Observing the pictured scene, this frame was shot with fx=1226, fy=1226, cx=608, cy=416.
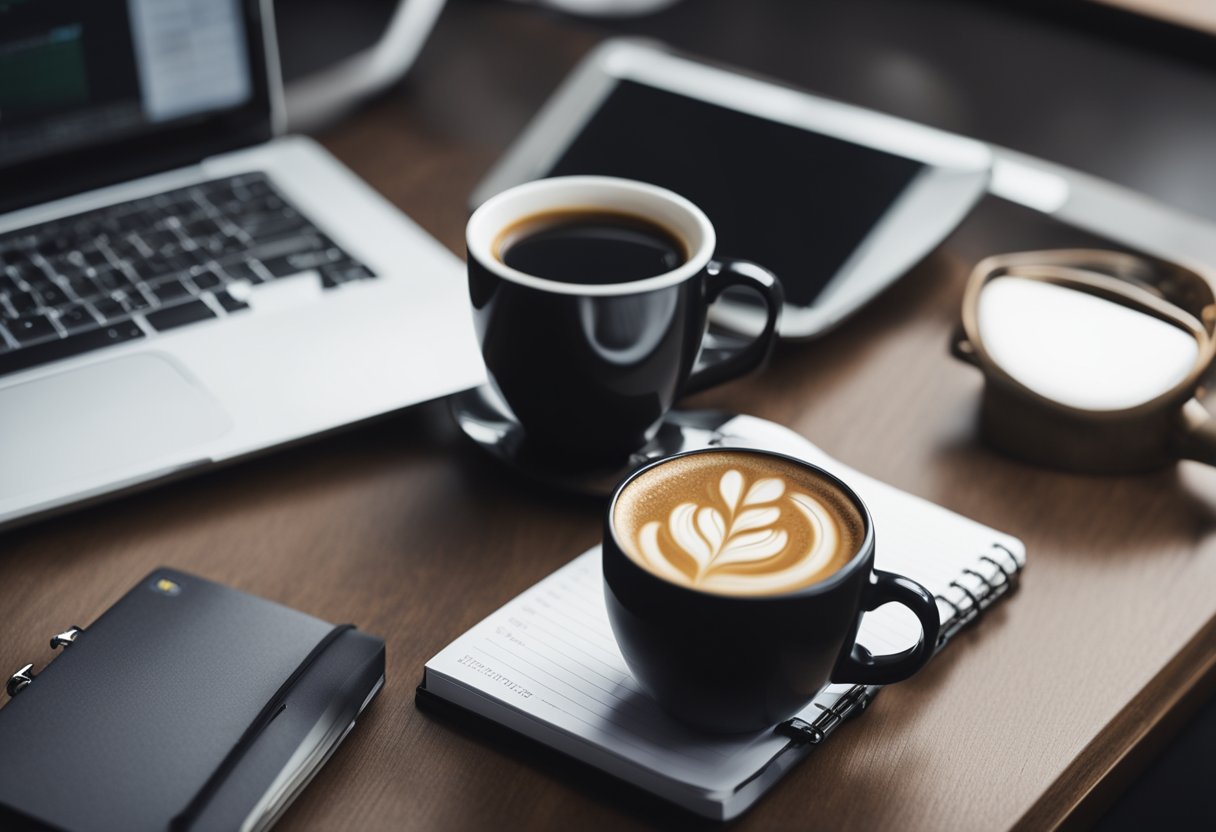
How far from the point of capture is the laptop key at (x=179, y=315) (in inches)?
25.4

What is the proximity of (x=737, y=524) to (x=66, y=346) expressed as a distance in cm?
37

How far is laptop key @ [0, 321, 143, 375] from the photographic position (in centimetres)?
60

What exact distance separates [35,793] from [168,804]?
0.04m

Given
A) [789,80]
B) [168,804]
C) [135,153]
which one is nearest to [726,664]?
[168,804]

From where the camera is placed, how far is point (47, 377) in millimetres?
599

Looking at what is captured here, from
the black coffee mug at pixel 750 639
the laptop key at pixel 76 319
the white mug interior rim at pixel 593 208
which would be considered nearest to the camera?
the black coffee mug at pixel 750 639

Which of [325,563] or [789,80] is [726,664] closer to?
[325,563]

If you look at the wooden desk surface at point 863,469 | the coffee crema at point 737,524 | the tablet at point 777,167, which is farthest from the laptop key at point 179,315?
the coffee crema at point 737,524

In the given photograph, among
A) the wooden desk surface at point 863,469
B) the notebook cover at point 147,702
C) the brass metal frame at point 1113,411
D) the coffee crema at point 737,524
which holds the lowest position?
the wooden desk surface at point 863,469

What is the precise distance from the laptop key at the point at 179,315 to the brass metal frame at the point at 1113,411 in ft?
1.31

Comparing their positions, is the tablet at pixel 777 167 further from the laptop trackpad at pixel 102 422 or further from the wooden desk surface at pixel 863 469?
the laptop trackpad at pixel 102 422

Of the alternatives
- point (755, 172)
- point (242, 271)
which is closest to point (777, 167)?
point (755, 172)

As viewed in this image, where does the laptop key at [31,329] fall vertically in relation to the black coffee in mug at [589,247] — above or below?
below

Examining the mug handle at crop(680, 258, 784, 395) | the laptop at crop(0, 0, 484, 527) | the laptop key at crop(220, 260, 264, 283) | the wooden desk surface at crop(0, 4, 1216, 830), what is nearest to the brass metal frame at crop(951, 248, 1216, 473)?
the wooden desk surface at crop(0, 4, 1216, 830)
